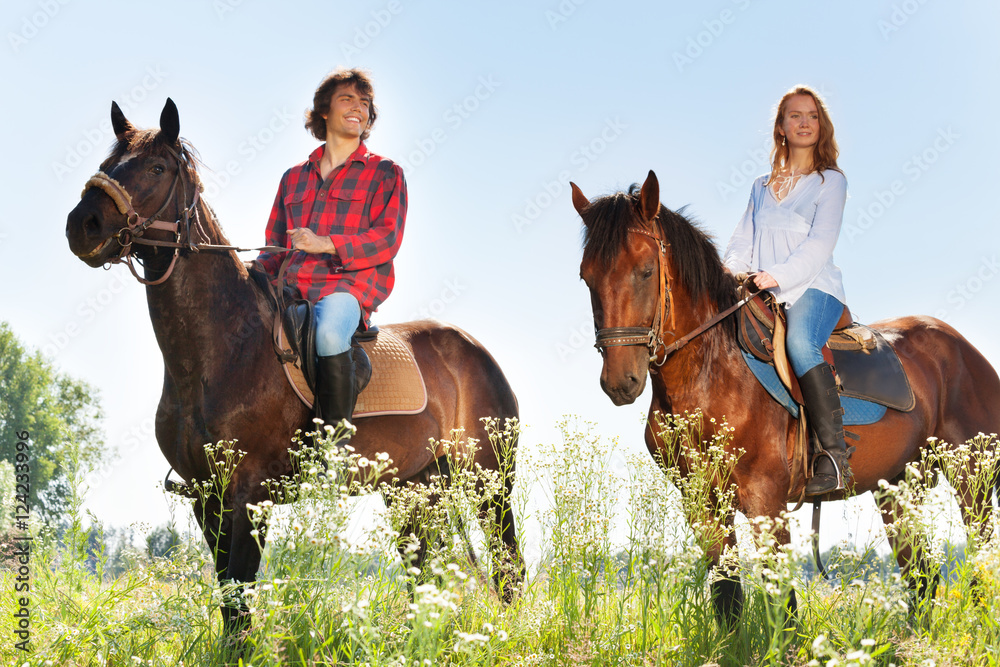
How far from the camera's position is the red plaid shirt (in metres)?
5.90

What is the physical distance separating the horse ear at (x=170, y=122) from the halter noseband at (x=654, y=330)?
10.5ft

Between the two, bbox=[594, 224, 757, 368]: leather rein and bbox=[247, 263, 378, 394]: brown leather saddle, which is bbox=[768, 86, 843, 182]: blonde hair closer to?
bbox=[594, 224, 757, 368]: leather rein

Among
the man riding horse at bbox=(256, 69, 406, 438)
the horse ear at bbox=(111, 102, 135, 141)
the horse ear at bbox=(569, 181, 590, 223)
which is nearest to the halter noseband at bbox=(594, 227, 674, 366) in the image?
the horse ear at bbox=(569, 181, 590, 223)

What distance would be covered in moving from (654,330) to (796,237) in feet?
5.54

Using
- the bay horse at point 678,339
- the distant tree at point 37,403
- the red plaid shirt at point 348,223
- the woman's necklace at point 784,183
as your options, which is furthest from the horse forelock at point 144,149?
the distant tree at point 37,403

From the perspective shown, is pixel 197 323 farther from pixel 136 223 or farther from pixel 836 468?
pixel 836 468

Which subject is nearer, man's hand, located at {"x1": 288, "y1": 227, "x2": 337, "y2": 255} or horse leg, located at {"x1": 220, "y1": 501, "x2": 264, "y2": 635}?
horse leg, located at {"x1": 220, "y1": 501, "x2": 264, "y2": 635}

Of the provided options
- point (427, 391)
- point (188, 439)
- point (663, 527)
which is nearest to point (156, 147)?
point (188, 439)

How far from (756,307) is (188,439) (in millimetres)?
4029

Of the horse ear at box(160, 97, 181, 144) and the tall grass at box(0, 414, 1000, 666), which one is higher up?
the horse ear at box(160, 97, 181, 144)

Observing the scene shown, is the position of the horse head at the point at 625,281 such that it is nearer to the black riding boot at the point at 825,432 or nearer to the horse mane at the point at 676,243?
the horse mane at the point at 676,243

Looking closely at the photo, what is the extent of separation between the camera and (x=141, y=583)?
469 cm

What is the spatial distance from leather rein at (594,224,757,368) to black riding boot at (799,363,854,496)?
2.55 ft

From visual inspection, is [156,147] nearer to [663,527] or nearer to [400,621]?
[400,621]
